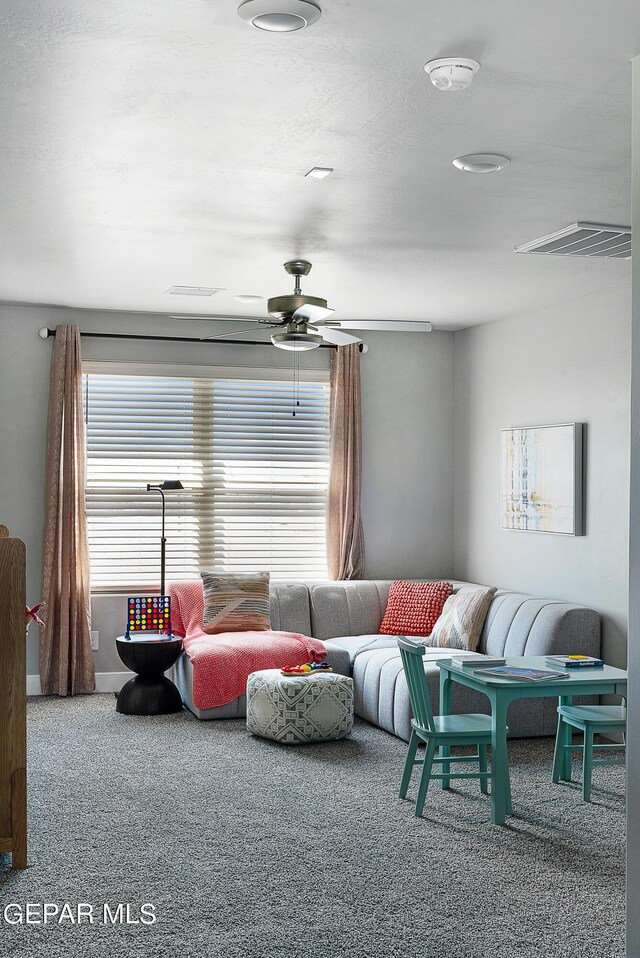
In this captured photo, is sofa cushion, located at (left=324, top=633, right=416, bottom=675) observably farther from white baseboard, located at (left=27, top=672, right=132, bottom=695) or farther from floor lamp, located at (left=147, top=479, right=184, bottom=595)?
white baseboard, located at (left=27, top=672, right=132, bottom=695)

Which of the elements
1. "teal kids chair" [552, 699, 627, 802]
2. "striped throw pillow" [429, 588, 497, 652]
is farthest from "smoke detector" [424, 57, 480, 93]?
"striped throw pillow" [429, 588, 497, 652]

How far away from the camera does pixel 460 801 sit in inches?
187

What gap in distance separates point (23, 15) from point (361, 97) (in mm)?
1096

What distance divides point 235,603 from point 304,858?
10.4 feet

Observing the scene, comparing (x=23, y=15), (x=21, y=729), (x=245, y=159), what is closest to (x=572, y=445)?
(x=245, y=159)

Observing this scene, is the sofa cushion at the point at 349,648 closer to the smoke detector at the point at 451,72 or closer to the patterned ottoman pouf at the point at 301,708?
the patterned ottoman pouf at the point at 301,708

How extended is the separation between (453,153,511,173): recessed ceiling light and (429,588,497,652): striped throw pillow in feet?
11.1

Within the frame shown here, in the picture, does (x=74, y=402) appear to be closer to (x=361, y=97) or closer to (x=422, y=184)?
(x=422, y=184)

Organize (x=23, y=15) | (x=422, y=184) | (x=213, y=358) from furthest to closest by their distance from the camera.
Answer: (x=213, y=358)
(x=422, y=184)
(x=23, y=15)

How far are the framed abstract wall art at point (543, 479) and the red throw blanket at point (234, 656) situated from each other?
69.2 inches

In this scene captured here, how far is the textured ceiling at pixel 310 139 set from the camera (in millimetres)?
2742

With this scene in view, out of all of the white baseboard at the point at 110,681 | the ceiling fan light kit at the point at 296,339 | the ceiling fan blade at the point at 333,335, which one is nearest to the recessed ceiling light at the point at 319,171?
the ceiling fan light kit at the point at 296,339

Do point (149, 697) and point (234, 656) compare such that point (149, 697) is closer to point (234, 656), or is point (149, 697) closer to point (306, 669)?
point (234, 656)

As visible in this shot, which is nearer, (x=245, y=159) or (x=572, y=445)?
(x=245, y=159)
